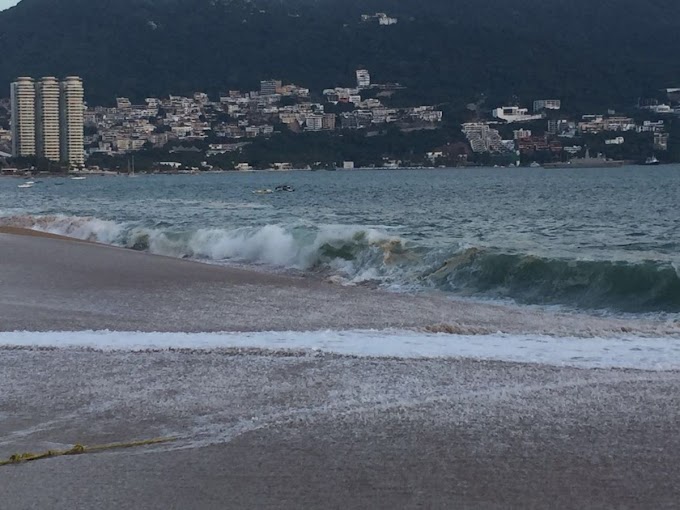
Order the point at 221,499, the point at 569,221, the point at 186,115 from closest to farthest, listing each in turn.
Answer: the point at 221,499 < the point at 569,221 < the point at 186,115

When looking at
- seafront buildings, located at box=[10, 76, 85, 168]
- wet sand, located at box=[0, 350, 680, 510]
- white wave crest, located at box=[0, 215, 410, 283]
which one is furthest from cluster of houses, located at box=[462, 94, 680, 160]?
wet sand, located at box=[0, 350, 680, 510]

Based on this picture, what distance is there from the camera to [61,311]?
1216 cm

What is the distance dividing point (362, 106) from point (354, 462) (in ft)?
487

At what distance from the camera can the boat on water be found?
360 ft

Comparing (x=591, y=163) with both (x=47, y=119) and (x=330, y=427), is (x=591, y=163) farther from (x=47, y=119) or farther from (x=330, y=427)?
(x=330, y=427)

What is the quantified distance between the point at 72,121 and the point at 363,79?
4383 centimetres

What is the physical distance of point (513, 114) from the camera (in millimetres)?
141375

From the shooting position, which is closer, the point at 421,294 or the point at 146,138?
the point at 421,294

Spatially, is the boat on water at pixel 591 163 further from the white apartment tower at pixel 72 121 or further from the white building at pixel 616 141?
the white apartment tower at pixel 72 121

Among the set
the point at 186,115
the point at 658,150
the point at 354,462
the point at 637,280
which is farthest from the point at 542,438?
the point at 186,115

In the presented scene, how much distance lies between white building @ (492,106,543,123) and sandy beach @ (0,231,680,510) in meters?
128

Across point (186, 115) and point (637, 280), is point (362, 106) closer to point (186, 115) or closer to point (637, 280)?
point (186, 115)

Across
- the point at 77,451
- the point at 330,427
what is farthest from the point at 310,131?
the point at 77,451

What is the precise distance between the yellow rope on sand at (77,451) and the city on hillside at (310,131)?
353 feet
